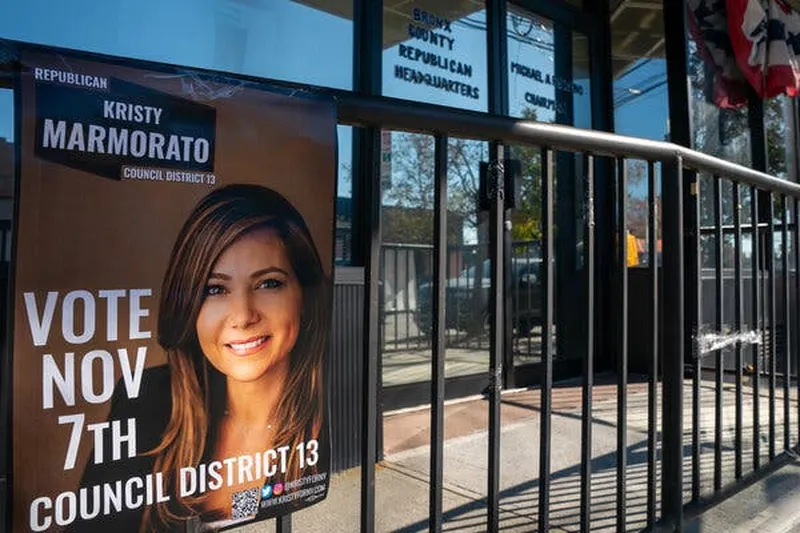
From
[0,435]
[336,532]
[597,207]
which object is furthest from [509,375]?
[0,435]

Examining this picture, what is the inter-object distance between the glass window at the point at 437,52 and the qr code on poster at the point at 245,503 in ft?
11.7

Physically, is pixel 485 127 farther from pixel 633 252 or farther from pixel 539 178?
pixel 633 252

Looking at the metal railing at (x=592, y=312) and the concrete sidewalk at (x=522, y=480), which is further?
the concrete sidewalk at (x=522, y=480)

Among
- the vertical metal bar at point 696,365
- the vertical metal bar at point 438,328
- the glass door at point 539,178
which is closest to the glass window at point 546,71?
the glass door at point 539,178

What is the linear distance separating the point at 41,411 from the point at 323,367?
1.96ft

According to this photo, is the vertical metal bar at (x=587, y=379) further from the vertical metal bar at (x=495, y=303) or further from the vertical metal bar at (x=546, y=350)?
the vertical metal bar at (x=495, y=303)

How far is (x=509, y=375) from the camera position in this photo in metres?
5.55

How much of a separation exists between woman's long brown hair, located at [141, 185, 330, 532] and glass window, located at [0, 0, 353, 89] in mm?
2372

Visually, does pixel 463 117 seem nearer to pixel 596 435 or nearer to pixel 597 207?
pixel 596 435

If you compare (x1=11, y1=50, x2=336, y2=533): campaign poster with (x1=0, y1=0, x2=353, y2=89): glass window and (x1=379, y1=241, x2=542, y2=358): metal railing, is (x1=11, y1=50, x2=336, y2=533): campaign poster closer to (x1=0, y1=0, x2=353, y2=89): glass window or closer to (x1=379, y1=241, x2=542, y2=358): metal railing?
(x1=0, y1=0, x2=353, y2=89): glass window

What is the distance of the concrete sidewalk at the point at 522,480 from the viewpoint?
294cm

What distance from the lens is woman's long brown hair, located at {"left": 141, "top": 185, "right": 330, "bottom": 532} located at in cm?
130

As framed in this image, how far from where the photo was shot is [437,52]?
5055 mm

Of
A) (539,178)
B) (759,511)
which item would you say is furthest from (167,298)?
(539,178)
